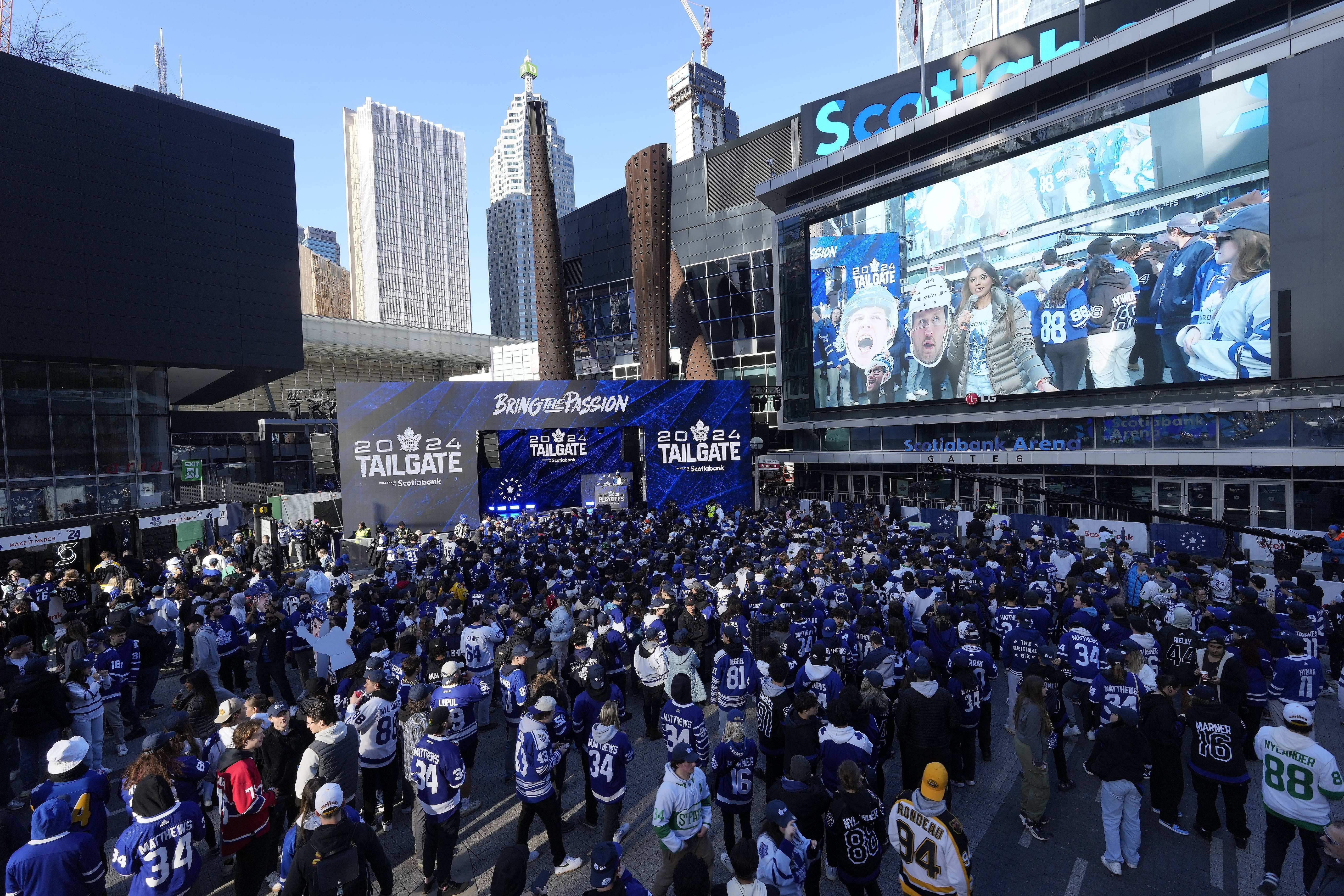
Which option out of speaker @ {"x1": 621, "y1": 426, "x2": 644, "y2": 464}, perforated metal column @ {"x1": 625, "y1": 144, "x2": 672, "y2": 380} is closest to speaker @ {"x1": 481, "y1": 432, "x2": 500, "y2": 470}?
speaker @ {"x1": 621, "y1": 426, "x2": 644, "y2": 464}

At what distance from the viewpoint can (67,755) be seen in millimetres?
4949

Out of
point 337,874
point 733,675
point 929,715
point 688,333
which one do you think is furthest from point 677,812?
point 688,333

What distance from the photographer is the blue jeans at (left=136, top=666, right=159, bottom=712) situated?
9844 mm

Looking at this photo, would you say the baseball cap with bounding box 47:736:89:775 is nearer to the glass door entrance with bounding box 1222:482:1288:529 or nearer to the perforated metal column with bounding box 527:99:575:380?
the glass door entrance with bounding box 1222:482:1288:529

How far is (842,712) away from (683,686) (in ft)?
4.65

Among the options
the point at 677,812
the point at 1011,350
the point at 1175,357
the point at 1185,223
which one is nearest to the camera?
the point at 677,812

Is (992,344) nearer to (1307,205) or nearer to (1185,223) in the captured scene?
(1185,223)

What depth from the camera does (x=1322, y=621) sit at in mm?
9445

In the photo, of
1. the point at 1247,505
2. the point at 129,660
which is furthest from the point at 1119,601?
the point at 1247,505

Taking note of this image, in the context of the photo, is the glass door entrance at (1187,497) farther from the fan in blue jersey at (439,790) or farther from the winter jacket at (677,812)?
the fan in blue jersey at (439,790)

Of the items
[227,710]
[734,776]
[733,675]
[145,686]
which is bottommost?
[145,686]

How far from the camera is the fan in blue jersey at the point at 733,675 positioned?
24.4ft

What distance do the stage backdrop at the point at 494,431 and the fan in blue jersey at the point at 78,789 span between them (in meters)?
19.6

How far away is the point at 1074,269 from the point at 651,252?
55.8ft
